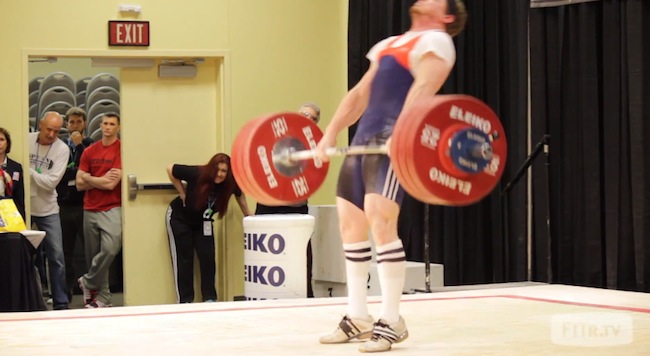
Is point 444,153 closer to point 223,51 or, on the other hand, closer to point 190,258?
point 190,258

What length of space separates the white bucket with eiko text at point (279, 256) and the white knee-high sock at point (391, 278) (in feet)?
8.42

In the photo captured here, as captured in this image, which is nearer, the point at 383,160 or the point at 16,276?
the point at 383,160

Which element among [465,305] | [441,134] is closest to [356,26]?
[465,305]

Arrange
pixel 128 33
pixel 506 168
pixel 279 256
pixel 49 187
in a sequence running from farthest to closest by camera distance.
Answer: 1. pixel 128 33
2. pixel 49 187
3. pixel 506 168
4. pixel 279 256

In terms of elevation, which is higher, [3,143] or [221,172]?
[3,143]

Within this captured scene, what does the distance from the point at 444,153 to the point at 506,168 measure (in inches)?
127

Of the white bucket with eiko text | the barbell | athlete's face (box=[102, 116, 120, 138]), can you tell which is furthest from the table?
the barbell

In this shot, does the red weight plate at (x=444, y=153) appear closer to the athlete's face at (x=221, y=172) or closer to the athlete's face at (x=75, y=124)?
the athlete's face at (x=221, y=172)

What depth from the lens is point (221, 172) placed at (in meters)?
7.11

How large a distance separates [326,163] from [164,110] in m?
4.19

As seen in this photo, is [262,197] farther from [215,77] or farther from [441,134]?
[215,77]

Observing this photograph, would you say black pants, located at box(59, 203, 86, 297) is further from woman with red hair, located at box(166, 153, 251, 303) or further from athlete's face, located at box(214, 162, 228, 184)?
athlete's face, located at box(214, 162, 228, 184)

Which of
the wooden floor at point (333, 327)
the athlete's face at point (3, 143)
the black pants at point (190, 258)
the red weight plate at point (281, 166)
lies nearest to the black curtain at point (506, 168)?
the wooden floor at point (333, 327)

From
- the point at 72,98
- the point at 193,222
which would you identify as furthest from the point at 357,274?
the point at 72,98
